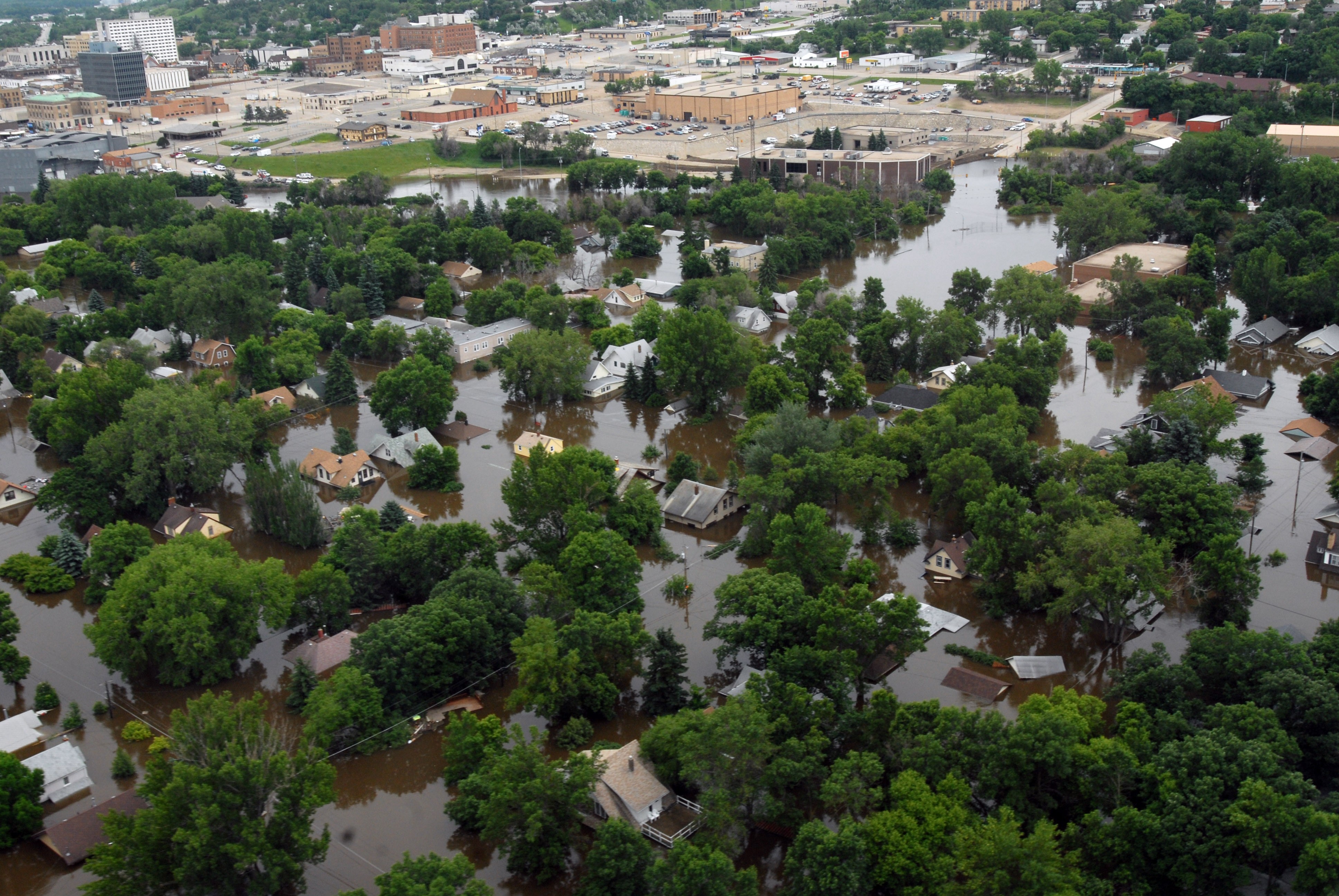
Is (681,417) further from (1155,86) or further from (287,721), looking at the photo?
(1155,86)

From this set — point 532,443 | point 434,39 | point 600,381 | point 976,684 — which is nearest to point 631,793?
point 976,684

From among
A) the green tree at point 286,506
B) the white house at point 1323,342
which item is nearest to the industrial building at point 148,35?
the green tree at point 286,506

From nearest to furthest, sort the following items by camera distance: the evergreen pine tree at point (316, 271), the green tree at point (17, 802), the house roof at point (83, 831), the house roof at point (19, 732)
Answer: the house roof at point (83, 831) < the green tree at point (17, 802) < the house roof at point (19, 732) < the evergreen pine tree at point (316, 271)

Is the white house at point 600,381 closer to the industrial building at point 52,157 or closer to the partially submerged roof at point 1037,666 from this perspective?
the partially submerged roof at point 1037,666

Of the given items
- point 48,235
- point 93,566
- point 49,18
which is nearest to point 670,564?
point 93,566

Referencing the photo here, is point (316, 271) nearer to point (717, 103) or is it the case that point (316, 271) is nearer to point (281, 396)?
point (281, 396)

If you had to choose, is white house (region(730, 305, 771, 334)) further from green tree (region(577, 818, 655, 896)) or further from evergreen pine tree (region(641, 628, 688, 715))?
green tree (region(577, 818, 655, 896))
